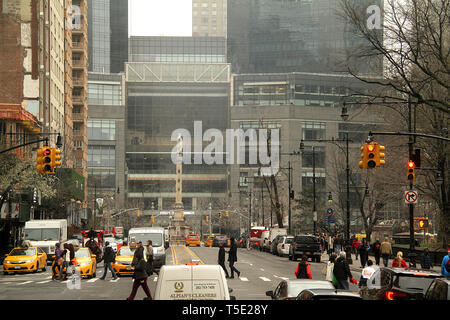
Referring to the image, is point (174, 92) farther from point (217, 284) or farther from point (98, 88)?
point (217, 284)

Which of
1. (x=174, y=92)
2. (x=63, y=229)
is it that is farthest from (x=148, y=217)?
(x=63, y=229)

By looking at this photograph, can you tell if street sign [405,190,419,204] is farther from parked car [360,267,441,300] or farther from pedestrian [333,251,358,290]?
parked car [360,267,441,300]

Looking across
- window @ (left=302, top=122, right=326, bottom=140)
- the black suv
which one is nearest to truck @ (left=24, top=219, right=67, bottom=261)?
the black suv

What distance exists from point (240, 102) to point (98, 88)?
34221 millimetres

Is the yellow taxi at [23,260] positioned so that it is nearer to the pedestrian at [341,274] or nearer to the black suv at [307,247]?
the black suv at [307,247]

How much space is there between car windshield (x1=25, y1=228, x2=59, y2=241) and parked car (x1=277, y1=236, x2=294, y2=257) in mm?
19407

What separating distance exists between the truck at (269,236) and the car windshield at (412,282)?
55168mm

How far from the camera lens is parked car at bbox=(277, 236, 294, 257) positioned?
204 ft

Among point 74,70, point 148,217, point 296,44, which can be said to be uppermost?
point 296,44

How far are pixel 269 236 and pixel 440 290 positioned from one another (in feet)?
204

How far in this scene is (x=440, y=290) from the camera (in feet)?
51.4

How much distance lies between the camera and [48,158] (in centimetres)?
3338

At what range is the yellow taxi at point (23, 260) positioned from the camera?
41.7 metres
